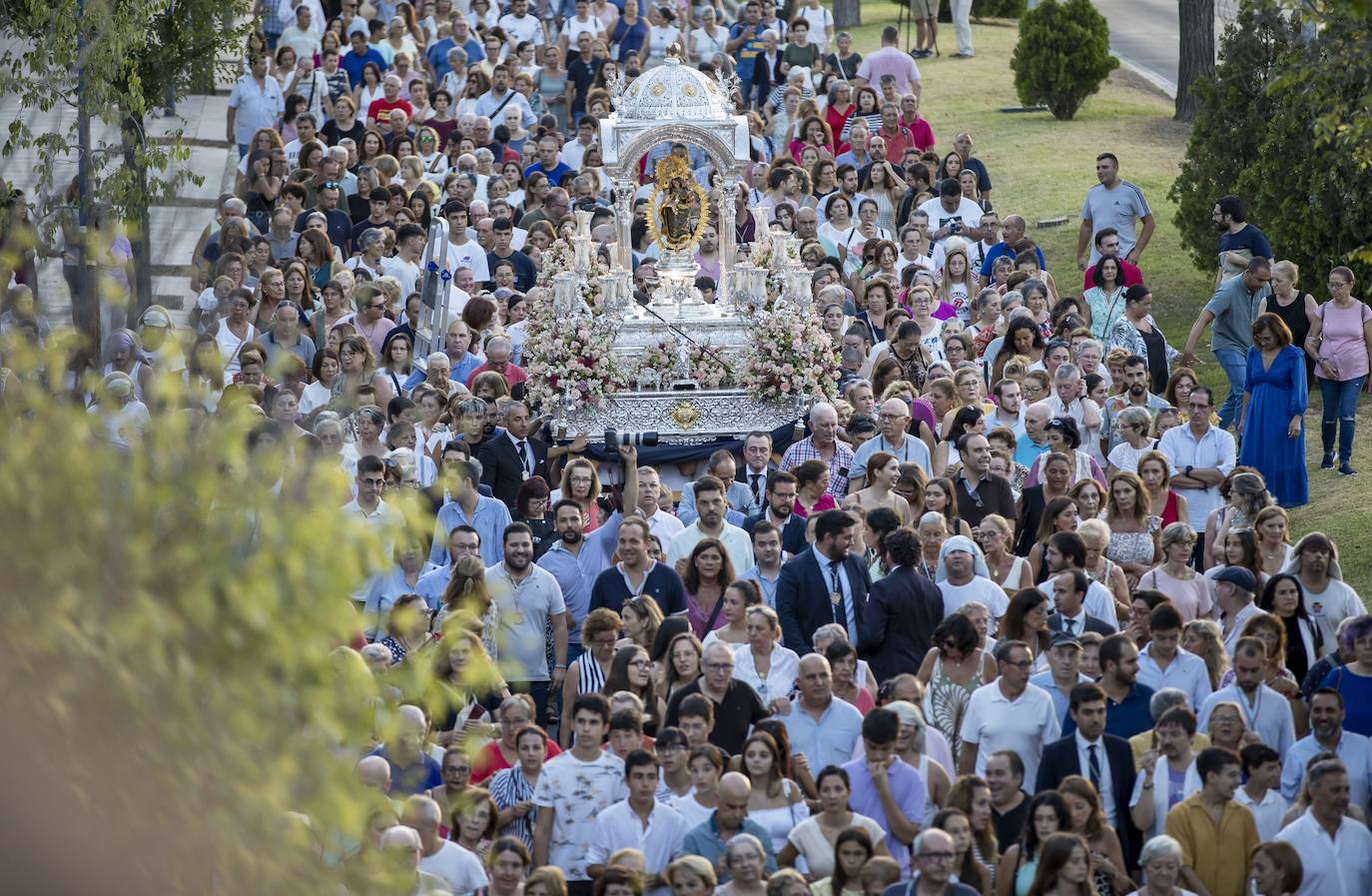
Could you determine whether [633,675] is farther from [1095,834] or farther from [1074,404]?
[1074,404]

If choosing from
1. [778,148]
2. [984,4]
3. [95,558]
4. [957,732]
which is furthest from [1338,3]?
[984,4]

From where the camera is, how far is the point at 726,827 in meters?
11.7

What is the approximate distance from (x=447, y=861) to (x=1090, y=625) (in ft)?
14.0

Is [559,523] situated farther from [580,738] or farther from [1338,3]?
[1338,3]

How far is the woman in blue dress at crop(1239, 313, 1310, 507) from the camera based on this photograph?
61.7ft

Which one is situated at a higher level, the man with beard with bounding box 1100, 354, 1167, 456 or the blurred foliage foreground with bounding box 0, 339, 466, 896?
the blurred foliage foreground with bounding box 0, 339, 466, 896

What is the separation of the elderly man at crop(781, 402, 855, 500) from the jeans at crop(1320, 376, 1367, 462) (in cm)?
510

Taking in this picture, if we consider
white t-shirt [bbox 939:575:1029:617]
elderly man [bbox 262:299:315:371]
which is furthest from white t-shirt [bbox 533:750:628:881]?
elderly man [bbox 262:299:315:371]

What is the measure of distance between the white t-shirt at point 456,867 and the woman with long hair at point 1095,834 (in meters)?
2.77

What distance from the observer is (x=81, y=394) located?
784 centimetres

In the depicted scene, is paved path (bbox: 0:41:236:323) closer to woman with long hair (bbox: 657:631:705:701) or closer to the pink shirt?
woman with long hair (bbox: 657:631:705:701)

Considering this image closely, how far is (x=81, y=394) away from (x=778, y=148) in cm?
2095

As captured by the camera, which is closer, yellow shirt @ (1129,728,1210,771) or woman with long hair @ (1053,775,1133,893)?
woman with long hair @ (1053,775,1133,893)

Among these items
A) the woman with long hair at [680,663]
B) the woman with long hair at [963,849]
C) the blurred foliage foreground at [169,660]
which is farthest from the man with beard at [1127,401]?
the blurred foliage foreground at [169,660]
